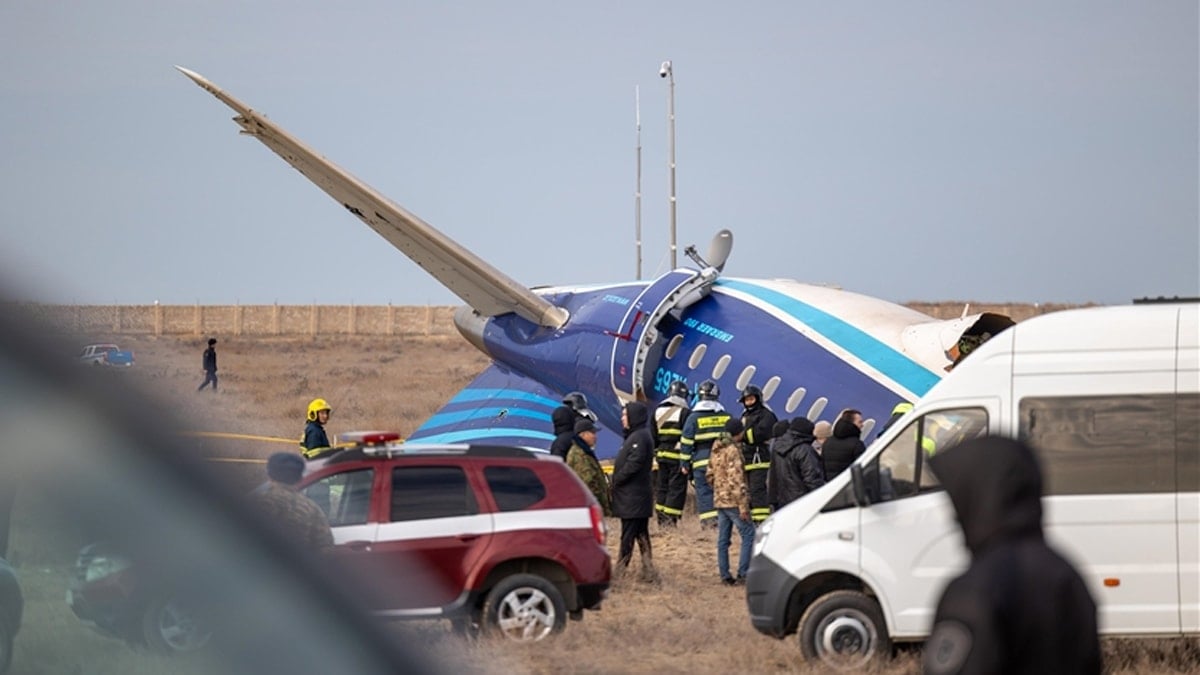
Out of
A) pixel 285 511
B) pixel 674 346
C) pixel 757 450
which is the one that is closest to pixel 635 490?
pixel 757 450

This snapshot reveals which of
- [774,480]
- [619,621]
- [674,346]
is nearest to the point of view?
[619,621]

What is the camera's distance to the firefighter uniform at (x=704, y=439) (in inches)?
613

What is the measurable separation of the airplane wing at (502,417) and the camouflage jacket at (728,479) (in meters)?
7.97

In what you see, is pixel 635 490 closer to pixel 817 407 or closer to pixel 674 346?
pixel 817 407

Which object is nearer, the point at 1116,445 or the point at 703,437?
the point at 1116,445

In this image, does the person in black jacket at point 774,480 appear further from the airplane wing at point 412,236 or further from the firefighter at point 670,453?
the airplane wing at point 412,236

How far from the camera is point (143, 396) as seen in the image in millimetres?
3197

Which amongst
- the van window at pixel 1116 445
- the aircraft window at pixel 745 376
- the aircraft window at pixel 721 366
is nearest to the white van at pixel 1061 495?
the van window at pixel 1116 445

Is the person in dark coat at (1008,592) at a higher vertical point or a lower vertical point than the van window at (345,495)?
higher

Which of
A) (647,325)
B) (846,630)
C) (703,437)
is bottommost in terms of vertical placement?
(846,630)

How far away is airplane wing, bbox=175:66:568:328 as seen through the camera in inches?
906

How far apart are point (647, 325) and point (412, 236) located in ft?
15.0

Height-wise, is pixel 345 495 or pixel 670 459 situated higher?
pixel 345 495

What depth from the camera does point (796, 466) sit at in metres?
14.3
